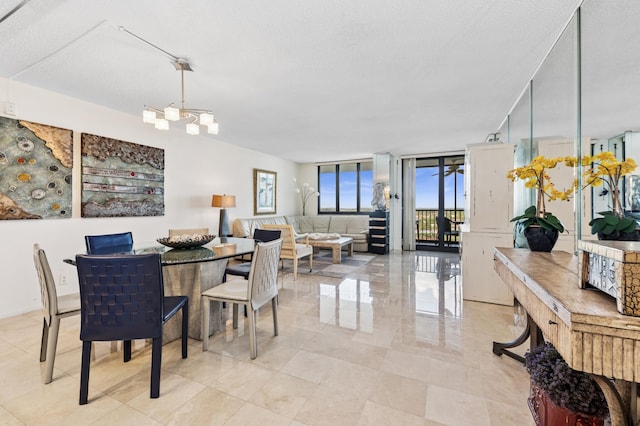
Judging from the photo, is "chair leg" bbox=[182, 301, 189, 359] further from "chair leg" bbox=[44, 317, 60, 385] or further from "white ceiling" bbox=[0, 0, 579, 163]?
"white ceiling" bbox=[0, 0, 579, 163]

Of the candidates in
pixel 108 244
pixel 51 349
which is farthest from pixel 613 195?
pixel 108 244

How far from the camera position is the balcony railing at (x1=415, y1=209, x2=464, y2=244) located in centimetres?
713

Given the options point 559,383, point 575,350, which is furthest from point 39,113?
point 559,383

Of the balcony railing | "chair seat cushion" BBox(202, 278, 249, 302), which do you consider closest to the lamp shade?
"chair seat cushion" BBox(202, 278, 249, 302)

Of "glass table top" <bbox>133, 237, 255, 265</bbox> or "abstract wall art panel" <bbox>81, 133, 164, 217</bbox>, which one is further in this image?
"abstract wall art panel" <bbox>81, 133, 164, 217</bbox>

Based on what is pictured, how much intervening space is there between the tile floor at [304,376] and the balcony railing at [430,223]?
14.2 ft

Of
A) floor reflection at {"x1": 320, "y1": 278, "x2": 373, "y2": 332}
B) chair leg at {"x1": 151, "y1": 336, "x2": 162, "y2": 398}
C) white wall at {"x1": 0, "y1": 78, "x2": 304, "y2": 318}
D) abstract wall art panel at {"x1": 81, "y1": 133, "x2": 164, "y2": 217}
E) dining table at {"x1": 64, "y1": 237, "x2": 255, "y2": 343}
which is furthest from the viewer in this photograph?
abstract wall art panel at {"x1": 81, "y1": 133, "x2": 164, "y2": 217}

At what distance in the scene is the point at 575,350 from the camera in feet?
2.80

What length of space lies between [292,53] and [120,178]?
119 inches

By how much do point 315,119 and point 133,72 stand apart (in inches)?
91.2

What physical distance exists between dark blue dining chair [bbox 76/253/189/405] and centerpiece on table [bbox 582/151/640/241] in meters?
2.39

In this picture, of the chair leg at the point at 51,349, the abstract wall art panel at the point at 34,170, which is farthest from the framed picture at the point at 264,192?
the chair leg at the point at 51,349

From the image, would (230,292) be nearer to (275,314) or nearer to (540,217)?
(275,314)

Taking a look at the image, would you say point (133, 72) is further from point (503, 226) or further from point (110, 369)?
point (503, 226)
